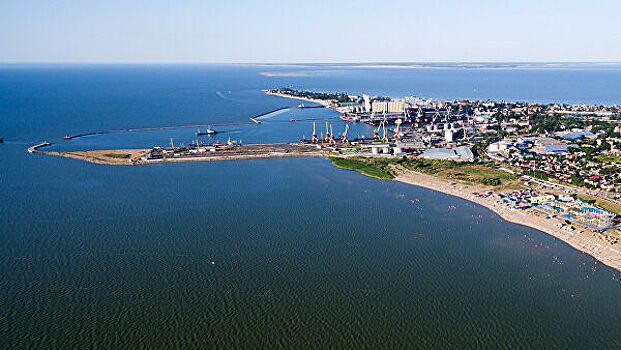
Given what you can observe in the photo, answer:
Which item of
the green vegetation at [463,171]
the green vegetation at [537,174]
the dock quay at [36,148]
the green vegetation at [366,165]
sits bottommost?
the green vegetation at [366,165]

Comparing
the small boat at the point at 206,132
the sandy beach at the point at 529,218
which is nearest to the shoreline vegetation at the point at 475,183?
the sandy beach at the point at 529,218

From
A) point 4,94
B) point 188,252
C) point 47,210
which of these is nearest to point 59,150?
point 47,210

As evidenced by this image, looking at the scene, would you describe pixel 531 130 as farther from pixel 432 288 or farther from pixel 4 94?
pixel 4 94

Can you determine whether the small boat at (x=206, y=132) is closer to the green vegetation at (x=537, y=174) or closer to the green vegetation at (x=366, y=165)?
the green vegetation at (x=366, y=165)

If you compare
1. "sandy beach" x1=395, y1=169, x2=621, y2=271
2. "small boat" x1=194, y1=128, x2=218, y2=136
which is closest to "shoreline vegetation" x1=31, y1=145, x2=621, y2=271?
"sandy beach" x1=395, y1=169, x2=621, y2=271

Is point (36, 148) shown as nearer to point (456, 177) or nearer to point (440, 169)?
point (440, 169)

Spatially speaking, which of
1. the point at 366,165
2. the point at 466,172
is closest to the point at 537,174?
the point at 466,172
